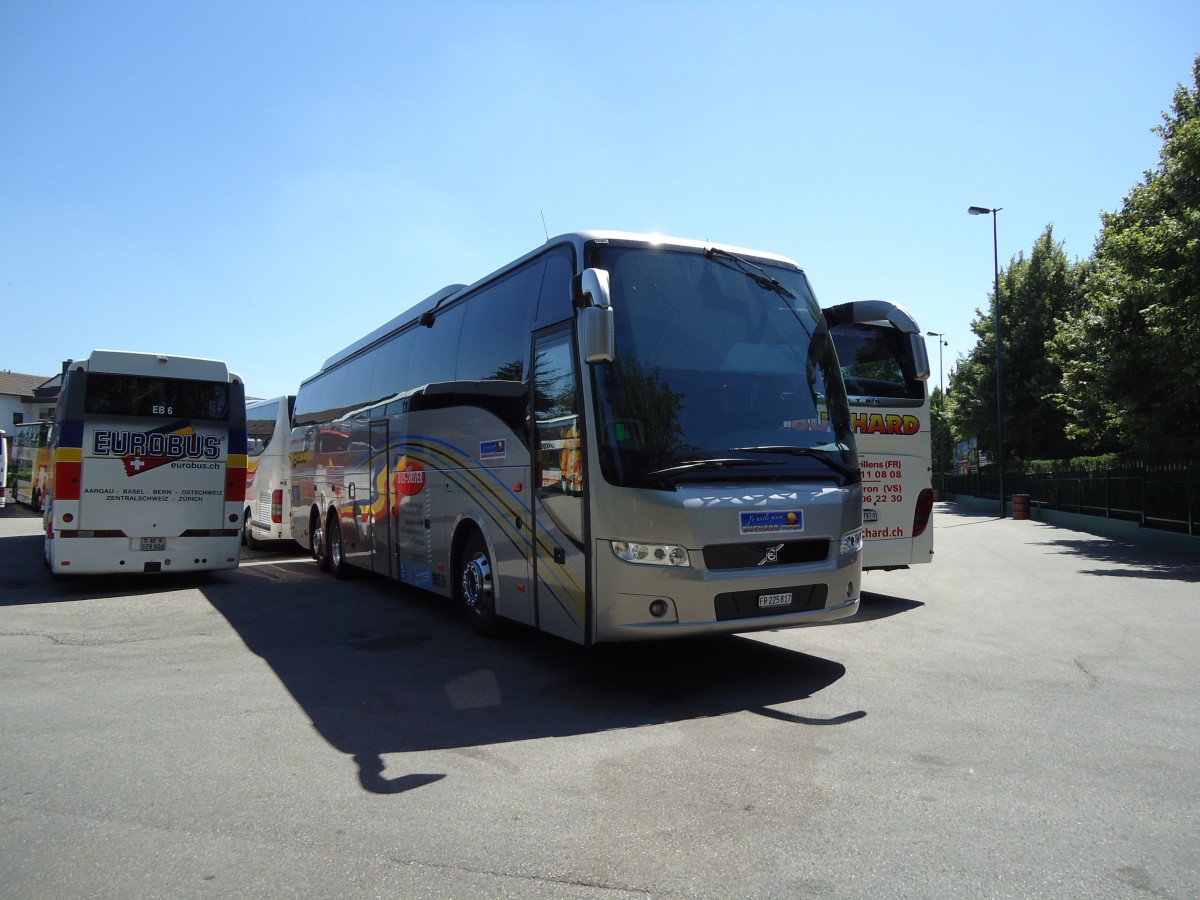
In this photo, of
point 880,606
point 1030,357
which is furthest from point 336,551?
point 1030,357

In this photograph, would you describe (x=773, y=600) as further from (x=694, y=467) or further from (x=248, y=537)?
(x=248, y=537)

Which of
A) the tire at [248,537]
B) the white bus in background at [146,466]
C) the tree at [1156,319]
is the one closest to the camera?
the white bus in background at [146,466]

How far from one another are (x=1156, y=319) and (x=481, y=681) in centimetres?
1779

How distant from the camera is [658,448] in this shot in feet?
21.6

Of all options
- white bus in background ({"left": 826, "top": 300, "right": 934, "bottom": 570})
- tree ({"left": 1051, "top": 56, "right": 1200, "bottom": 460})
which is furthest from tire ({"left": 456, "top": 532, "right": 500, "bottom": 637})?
tree ({"left": 1051, "top": 56, "right": 1200, "bottom": 460})

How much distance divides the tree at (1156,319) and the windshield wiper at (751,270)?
46.6ft

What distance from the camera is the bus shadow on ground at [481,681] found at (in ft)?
19.3

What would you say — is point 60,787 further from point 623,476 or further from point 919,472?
point 919,472

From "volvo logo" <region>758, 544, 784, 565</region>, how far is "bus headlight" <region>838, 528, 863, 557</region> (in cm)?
63

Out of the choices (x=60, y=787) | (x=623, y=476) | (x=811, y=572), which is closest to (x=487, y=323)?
(x=623, y=476)

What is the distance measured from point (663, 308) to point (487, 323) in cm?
264

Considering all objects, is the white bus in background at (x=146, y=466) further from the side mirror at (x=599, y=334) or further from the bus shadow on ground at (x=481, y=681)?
the side mirror at (x=599, y=334)

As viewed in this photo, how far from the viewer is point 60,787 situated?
478cm

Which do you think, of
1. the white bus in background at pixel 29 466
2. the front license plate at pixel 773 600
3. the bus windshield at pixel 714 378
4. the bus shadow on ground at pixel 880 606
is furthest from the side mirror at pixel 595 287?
the white bus in background at pixel 29 466
